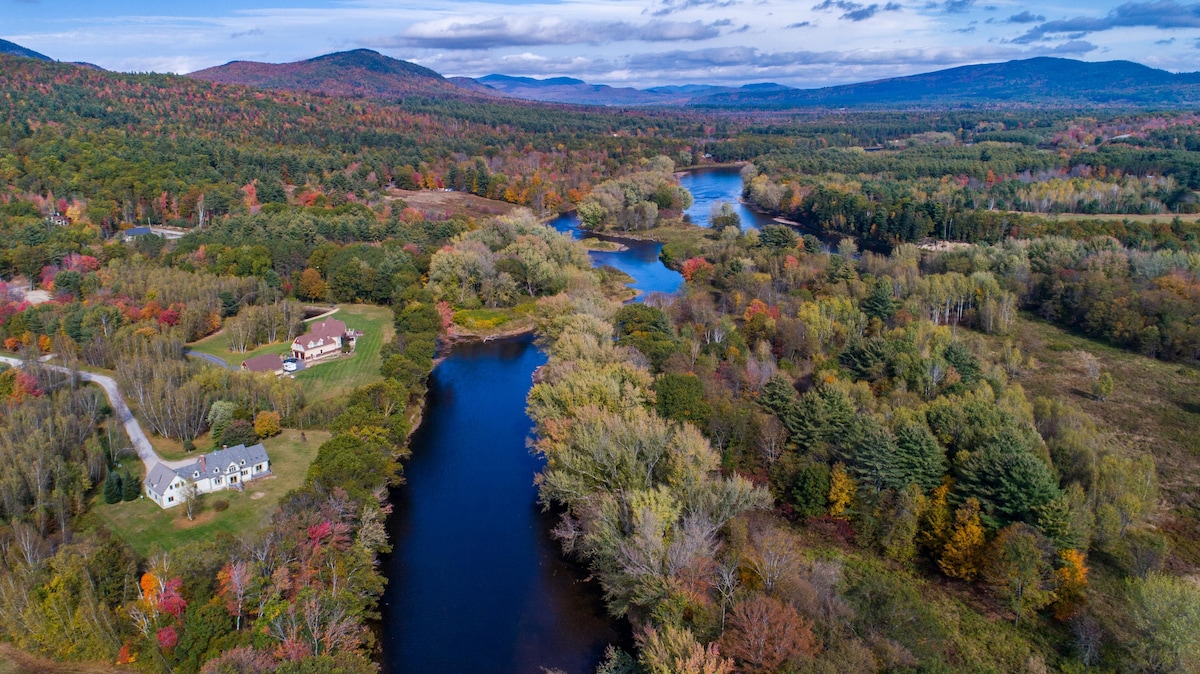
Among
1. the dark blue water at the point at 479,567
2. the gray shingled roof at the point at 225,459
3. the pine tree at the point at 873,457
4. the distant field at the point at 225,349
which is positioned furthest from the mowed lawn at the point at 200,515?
the pine tree at the point at 873,457

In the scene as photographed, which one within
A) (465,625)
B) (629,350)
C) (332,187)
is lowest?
(465,625)

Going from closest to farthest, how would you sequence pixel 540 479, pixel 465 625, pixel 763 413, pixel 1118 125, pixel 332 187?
pixel 465 625
pixel 540 479
pixel 763 413
pixel 332 187
pixel 1118 125

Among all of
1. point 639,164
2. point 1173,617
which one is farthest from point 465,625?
point 639,164

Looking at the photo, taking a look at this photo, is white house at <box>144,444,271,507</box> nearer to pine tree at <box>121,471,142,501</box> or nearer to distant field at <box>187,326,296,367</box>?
pine tree at <box>121,471,142,501</box>

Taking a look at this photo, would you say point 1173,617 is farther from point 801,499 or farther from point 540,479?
point 540,479

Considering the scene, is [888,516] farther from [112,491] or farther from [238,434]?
[112,491]
